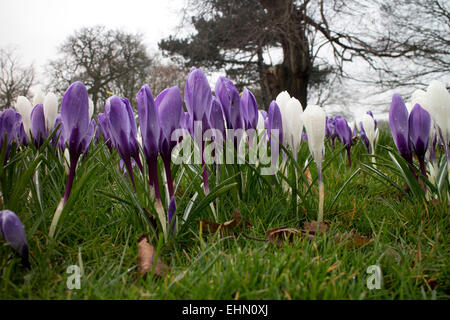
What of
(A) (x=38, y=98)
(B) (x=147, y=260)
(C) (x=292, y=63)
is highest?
(C) (x=292, y=63)

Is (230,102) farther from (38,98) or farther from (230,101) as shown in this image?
(38,98)

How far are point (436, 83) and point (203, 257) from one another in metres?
1.35

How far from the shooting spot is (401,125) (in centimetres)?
152

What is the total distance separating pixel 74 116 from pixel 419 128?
61.2 inches

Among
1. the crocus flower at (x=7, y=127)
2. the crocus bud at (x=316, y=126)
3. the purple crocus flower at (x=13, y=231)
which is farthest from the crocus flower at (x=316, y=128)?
the crocus flower at (x=7, y=127)

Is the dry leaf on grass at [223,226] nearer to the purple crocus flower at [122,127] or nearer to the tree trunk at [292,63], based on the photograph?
the purple crocus flower at [122,127]

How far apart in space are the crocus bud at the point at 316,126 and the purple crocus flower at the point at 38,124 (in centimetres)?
134

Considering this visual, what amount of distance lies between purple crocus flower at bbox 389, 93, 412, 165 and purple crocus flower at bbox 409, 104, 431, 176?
0.03m

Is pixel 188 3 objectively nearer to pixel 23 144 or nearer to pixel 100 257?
pixel 23 144

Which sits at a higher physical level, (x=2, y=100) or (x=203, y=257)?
(x=2, y=100)

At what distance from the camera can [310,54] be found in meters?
9.28

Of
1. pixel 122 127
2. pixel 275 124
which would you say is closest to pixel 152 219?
pixel 122 127
